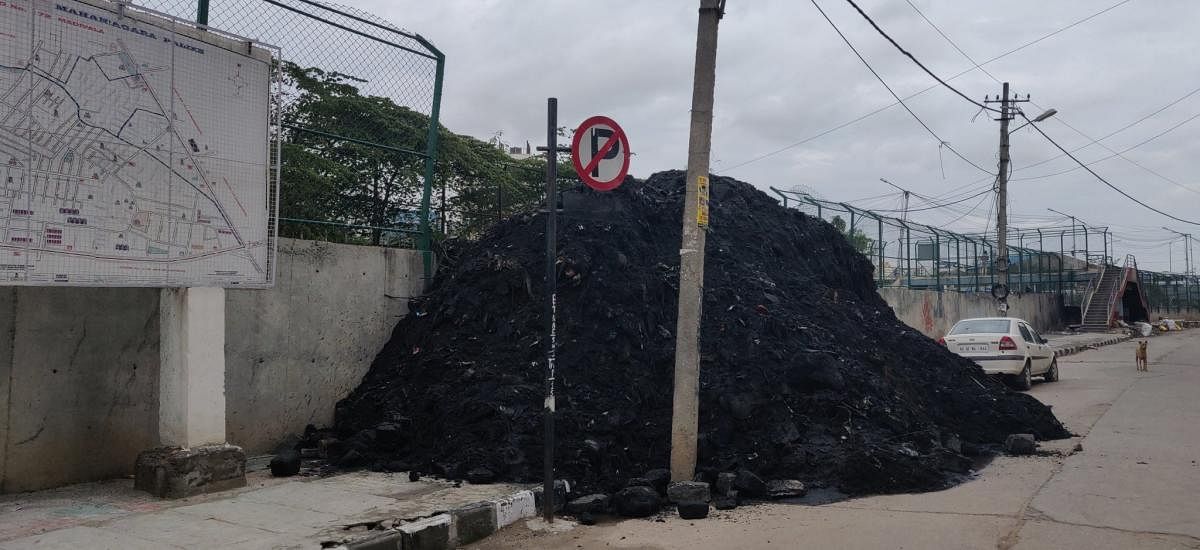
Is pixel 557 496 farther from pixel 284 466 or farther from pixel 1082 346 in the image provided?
pixel 1082 346

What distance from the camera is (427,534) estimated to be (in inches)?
217

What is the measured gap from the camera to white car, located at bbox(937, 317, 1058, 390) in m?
15.8

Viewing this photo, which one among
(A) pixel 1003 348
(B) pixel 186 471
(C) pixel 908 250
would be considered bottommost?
(B) pixel 186 471

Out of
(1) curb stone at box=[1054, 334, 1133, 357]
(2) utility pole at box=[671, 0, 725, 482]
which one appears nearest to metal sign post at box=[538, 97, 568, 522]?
(2) utility pole at box=[671, 0, 725, 482]

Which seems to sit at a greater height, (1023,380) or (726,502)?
(1023,380)

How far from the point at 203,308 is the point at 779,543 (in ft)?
16.0

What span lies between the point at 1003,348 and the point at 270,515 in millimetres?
14339

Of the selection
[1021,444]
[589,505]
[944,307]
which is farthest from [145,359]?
[944,307]

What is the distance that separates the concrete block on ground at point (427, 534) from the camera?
5398 mm

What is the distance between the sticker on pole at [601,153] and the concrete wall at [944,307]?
1673cm

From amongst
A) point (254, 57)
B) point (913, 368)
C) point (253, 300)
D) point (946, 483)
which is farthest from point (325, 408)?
point (913, 368)

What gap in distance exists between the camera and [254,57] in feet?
23.8

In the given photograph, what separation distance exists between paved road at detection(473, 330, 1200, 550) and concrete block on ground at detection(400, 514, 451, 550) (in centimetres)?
30

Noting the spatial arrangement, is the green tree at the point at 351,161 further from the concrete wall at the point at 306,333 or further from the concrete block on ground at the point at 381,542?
the concrete block on ground at the point at 381,542
